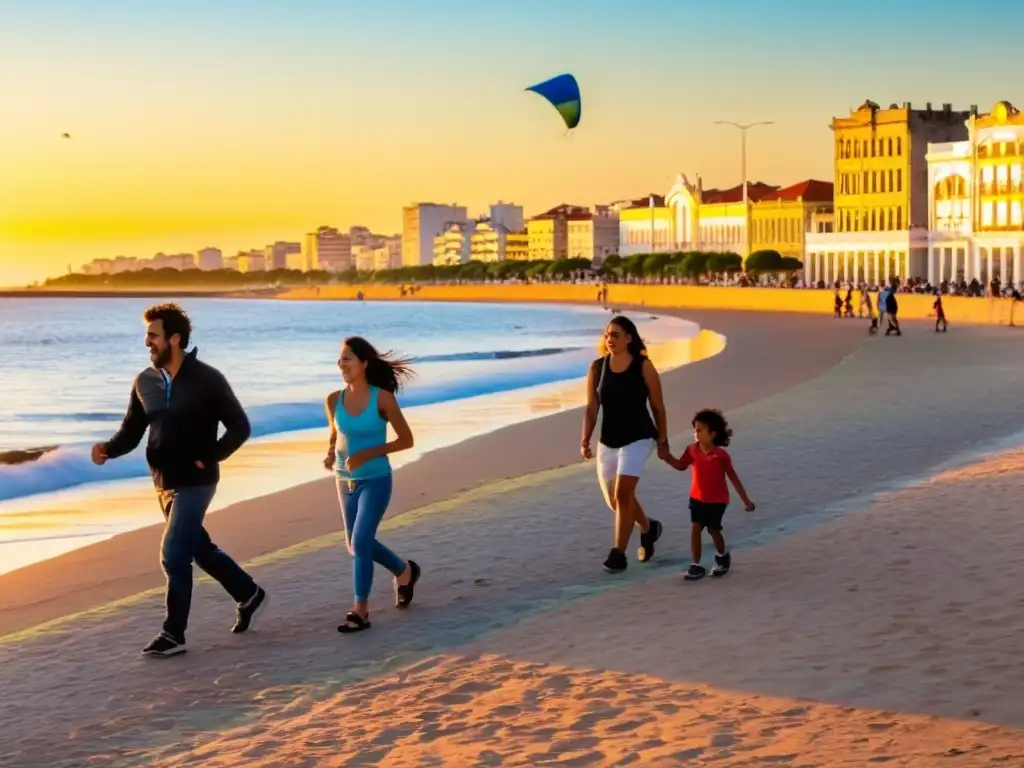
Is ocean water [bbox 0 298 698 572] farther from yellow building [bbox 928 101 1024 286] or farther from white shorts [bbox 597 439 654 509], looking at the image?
yellow building [bbox 928 101 1024 286]

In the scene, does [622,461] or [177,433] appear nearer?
[177,433]

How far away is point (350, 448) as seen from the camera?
7770 mm

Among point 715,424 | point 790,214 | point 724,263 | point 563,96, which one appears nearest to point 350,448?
point 715,424

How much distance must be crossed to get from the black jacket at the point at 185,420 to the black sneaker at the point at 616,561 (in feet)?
8.54

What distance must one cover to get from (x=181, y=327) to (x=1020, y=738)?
4.09 m

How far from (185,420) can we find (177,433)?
0.24 ft

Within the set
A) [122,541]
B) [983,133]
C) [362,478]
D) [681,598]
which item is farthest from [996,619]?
[983,133]

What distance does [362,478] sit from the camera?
7793 millimetres

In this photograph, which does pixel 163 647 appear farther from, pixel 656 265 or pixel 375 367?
pixel 656 265

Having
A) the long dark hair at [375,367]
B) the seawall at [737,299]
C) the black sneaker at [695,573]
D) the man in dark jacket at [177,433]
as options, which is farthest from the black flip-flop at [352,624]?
the seawall at [737,299]

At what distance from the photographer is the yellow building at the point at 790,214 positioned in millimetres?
136875

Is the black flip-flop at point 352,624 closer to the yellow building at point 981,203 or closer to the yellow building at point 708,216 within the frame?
the yellow building at point 981,203

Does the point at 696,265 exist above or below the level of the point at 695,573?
above

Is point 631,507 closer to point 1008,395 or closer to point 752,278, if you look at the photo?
point 1008,395
